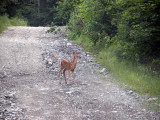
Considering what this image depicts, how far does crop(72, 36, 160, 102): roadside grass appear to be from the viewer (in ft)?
26.8

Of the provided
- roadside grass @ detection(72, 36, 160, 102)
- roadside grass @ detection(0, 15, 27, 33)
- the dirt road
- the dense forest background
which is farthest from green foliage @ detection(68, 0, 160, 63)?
roadside grass @ detection(0, 15, 27, 33)

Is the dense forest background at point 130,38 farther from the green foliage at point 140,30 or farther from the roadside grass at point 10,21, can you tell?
the roadside grass at point 10,21

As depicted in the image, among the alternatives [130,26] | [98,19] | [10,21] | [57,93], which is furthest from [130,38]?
[10,21]

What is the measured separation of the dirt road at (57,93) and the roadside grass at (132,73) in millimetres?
376

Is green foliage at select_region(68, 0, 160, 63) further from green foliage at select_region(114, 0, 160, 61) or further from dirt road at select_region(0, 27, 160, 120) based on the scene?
dirt road at select_region(0, 27, 160, 120)

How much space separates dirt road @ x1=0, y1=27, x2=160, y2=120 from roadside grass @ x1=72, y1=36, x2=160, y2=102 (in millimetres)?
376

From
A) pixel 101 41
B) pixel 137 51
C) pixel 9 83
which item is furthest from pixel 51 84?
pixel 101 41

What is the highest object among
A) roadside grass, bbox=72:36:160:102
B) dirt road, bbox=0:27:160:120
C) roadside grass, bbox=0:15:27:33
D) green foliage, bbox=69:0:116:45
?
green foliage, bbox=69:0:116:45

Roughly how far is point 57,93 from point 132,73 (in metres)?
3.15

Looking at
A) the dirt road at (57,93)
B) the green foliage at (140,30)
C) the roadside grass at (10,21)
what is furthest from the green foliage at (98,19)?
the roadside grass at (10,21)

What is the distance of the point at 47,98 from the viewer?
747cm

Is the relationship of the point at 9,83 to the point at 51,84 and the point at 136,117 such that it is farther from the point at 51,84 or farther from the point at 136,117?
the point at 136,117

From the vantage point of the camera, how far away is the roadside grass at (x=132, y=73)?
322 inches

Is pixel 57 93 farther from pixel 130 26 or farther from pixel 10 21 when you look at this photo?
pixel 10 21
